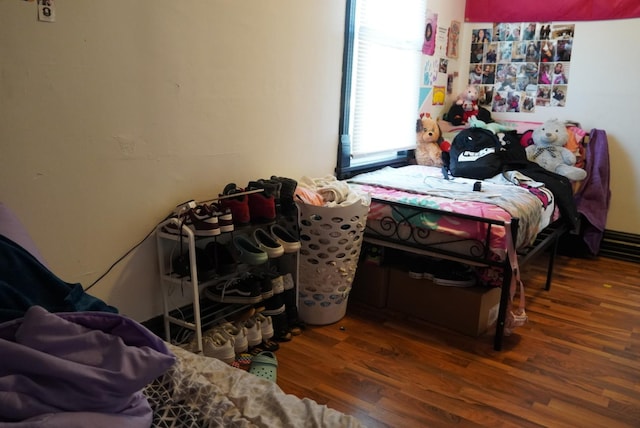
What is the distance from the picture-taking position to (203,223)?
79.0 inches

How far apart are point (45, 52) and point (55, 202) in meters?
0.51

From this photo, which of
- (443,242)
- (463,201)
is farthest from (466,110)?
(443,242)

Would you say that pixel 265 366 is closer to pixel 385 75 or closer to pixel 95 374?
pixel 95 374

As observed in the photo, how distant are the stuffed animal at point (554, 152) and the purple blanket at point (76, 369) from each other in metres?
3.31

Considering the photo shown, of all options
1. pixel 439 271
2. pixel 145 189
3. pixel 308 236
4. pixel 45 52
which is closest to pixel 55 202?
pixel 145 189

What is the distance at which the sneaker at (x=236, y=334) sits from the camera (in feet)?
7.20

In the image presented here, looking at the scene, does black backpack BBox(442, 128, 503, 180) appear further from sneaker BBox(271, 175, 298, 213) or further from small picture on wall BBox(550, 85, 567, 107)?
sneaker BBox(271, 175, 298, 213)

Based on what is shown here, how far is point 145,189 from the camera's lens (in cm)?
210

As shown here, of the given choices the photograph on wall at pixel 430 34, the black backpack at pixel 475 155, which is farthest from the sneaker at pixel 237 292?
the photograph on wall at pixel 430 34

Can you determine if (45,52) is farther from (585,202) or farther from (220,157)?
(585,202)

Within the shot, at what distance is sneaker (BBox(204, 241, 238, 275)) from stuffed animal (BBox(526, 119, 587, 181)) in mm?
2584

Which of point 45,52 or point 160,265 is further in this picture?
point 160,265

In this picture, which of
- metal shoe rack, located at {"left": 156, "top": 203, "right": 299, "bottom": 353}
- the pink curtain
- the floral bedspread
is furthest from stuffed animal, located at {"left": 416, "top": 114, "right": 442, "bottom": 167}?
metal shoe rack, located at {"left": 156, "top": 203, "right": 299, "bottom": 353}

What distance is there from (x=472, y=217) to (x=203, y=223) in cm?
123
